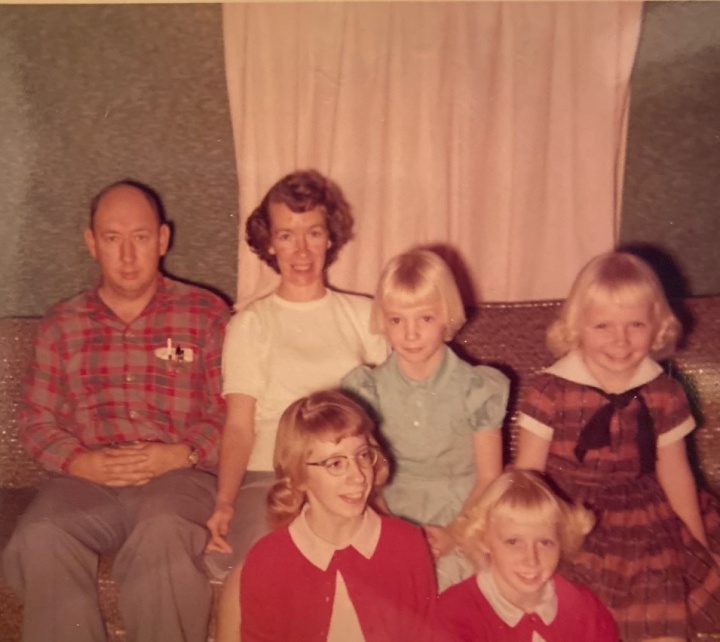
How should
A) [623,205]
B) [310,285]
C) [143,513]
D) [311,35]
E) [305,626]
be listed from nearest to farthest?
[305,626], [143,513], [310,285], [311,35], [623,205]

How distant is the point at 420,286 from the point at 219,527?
2.04ft

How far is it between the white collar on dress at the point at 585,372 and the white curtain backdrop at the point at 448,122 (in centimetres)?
56

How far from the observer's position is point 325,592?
1280 millimetres

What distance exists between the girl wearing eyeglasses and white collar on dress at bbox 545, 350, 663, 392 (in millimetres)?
473

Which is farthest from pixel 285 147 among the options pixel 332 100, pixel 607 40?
pixel 607 40

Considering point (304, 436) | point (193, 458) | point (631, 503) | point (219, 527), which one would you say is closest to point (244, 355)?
point (193, 458)

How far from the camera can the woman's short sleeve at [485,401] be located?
1.57 meters

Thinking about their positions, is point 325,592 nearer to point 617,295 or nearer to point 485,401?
point 485,401

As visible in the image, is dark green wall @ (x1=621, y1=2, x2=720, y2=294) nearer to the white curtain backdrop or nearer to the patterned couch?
the white curtain backdrop

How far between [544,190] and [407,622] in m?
1.23

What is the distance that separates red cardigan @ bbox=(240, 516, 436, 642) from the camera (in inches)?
50.1

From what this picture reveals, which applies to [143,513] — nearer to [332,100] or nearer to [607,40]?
[332,100]

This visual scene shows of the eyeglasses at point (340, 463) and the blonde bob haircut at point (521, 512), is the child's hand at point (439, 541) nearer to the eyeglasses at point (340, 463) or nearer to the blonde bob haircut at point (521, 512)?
the blonde bob haircut at point (521, 512)

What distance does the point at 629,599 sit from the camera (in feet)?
4.58
